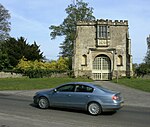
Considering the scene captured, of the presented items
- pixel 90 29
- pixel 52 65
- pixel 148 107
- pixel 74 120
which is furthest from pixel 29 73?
pixel 74 120

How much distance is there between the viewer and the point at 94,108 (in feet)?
48.9

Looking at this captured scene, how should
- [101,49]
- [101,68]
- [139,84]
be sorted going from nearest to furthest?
[139,84] → [101,49] → [101,68]

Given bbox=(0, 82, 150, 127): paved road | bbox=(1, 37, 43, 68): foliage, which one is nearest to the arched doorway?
bbox=(1, 37, 43, 68): foliage

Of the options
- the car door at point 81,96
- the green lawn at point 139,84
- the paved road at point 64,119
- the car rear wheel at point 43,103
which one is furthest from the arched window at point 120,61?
the car door at point 81,96

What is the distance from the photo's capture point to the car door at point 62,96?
1556 cm

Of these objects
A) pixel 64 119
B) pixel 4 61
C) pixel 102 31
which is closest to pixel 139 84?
pixel 102 31

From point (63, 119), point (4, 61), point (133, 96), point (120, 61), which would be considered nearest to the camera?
point (63, 119)

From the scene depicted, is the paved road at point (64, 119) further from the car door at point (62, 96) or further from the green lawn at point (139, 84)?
the green lawn at point (139, 84)

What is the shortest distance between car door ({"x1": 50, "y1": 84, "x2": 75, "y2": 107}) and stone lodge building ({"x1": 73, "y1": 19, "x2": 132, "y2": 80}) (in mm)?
35585

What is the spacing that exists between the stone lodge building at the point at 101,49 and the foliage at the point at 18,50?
18.0 metres

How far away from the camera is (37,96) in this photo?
54.3ft

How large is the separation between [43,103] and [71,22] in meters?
50.8

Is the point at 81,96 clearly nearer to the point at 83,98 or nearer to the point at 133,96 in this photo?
the point at 83,98

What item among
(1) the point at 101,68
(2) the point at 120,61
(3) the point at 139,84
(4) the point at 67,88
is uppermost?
(2) the point at 120,61
